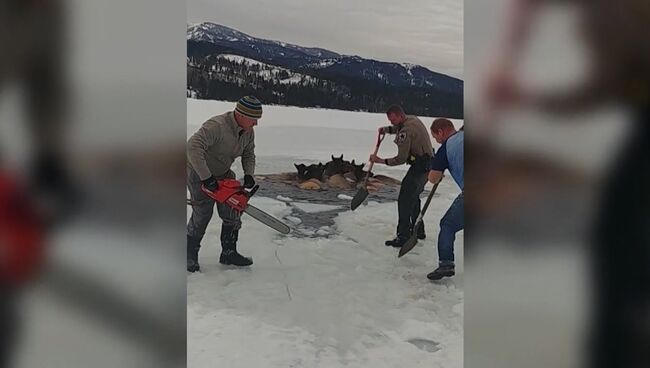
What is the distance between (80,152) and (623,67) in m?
1.20

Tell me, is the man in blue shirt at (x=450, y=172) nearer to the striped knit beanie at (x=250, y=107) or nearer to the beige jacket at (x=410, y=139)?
the beige jacket at (x=410, y=139)

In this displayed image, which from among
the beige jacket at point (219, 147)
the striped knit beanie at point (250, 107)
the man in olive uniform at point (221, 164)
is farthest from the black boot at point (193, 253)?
the striped knit beanie at point (250, 107)

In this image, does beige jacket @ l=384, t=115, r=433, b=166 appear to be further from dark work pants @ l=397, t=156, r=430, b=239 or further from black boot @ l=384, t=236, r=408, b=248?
black boot @ l=384, t=236, r=408, b=248

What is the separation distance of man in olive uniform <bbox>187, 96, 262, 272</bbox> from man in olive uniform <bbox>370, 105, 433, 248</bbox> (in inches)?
11.3

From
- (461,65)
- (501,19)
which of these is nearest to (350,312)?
(461,65)

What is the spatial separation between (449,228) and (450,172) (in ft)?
0.42

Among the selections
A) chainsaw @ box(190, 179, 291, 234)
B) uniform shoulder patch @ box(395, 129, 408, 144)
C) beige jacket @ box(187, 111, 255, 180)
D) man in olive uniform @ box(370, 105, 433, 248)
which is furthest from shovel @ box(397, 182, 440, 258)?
beige jacket @ box(187, 111, 255, 180)

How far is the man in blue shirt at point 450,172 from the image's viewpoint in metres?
1.19

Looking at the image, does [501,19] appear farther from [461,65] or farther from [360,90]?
[360,90]

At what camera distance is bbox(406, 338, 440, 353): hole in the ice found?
117 cm

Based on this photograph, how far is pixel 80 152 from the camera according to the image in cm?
103

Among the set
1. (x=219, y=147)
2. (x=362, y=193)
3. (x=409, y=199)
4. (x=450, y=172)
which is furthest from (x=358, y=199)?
(x=219, y=147)

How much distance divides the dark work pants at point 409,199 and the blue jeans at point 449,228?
0.23ft

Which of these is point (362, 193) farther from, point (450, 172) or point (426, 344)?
point (426, 344)
